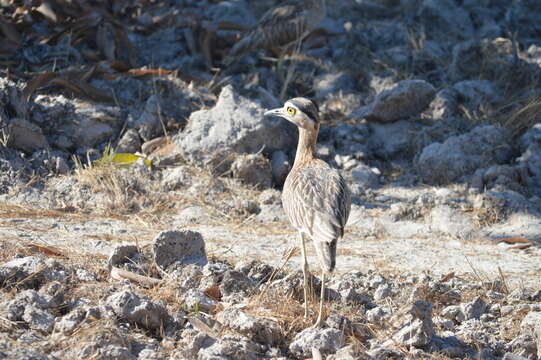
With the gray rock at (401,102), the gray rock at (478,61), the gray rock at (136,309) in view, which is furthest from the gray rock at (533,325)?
the gray rock at (478,61)

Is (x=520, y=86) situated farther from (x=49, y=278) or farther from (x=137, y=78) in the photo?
(x=49, y=278)

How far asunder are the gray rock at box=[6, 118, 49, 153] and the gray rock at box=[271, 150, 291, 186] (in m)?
1.98

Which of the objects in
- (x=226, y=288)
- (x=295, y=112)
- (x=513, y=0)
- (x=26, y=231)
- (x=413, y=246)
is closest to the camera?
(x=226, y=288)

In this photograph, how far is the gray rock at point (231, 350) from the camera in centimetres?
358

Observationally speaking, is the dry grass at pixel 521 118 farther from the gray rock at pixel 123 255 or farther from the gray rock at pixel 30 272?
the gray rock at pixel 30 272

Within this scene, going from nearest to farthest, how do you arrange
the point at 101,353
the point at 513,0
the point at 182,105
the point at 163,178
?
the point at 101,353 < the point at 163,178 < the point at 182,105 < the point at 513,0

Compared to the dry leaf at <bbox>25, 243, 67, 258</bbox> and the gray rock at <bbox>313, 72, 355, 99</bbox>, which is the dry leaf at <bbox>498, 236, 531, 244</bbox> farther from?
the dry leaf at <bbox>25, 243, 67, 258</bbox>

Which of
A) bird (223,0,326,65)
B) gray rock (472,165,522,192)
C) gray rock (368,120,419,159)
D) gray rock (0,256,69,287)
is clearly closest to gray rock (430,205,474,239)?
gray rock (472,165,522,192)

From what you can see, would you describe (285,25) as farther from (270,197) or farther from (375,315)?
(375,315)

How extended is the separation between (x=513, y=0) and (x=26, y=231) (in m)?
7.18

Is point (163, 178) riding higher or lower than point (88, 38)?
lower

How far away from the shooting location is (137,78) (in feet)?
26.3

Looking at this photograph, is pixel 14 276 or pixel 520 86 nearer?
pixel 14 276

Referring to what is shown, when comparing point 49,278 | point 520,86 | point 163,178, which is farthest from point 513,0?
point 49,278
